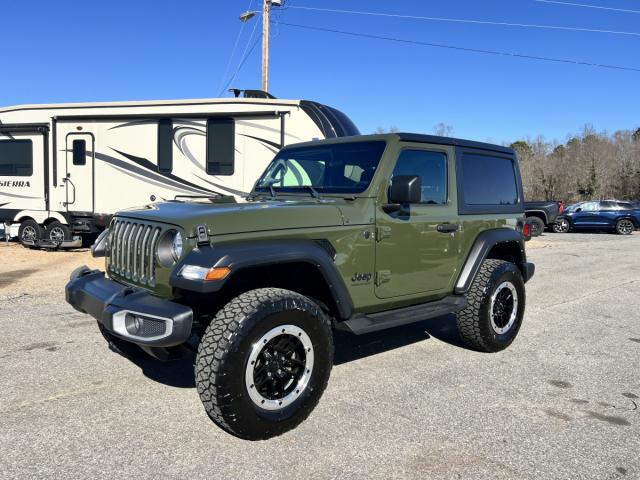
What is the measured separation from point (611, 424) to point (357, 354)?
6.92ft

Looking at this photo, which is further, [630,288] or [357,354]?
[630,288]

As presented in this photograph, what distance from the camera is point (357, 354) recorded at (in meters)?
4.85

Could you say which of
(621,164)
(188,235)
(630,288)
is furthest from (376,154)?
(621,164)

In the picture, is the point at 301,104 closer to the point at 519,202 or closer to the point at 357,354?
the point at 519,202

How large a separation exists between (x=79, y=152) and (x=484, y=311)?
938cm

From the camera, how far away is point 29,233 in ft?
38.2

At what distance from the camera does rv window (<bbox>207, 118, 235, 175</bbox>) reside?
995 cm

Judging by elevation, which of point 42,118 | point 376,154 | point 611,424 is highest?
point 42,118

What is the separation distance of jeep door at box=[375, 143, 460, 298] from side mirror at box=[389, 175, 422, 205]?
0.38 feet

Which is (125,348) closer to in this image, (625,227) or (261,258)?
(261,258)

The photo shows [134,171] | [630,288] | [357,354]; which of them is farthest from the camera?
[134,171]

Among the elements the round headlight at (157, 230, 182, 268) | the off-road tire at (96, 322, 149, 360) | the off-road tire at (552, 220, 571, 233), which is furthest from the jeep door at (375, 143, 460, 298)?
the off-road tire at (552, 220, 571, 233)

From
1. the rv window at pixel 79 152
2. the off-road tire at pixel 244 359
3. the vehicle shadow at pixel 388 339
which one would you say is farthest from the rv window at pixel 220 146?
the off-road tire at pixel 244 359

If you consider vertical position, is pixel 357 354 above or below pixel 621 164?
below
